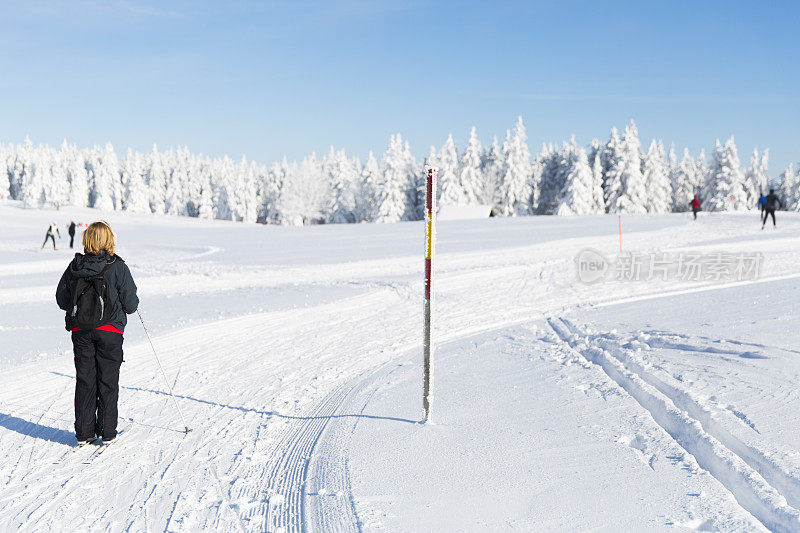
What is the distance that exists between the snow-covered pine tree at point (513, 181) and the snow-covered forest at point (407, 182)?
13 centimetres

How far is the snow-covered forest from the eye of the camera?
66438 millimetres


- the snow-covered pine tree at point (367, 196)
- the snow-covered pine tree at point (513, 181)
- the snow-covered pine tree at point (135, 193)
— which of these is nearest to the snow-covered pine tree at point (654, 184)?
the snow-covered pine tree at point (513, 181)

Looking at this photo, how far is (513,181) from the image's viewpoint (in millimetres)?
72062

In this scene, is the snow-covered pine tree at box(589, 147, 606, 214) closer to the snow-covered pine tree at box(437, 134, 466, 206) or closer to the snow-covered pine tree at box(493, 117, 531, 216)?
the snow-covered pine tree at box(493, 117, 531, 216)

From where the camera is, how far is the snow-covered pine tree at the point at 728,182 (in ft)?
217

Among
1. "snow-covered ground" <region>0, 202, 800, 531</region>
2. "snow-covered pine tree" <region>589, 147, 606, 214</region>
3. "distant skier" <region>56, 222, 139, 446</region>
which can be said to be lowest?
"snow-covered ground" <region>0, 202, 800, 531</region>

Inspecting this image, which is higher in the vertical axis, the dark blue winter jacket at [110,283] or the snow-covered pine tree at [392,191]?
the snow-covered pine tree at [392,191]

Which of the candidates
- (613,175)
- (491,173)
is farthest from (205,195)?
(613,175)

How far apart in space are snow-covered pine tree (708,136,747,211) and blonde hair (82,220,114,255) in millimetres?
72320

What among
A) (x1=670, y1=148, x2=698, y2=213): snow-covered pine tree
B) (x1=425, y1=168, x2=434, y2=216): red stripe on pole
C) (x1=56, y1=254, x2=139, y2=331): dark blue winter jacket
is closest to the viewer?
(x1=425, y1=168, x2=434, y2=216): red stripe on pole

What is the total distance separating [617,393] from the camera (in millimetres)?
5609

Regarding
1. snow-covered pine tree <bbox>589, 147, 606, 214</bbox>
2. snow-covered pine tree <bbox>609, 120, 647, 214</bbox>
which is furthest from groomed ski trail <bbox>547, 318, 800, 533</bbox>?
snow-covered pine tree <bbox>589, 147, 606, 214</bbox>

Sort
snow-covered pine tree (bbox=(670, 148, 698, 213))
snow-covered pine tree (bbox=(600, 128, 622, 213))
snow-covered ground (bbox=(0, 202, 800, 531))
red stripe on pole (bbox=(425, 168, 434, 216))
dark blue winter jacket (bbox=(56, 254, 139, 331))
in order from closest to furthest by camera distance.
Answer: snow-covered ground (bbox=(0, 202, 800, 531)), red stripe on pole (bbox=(425, 168, 434, 216)), dark blue winter jacket (bbox=(56, 254, 139, 331)), snow-covered pine tree (bbox=(600, 128, 622, 213)), snow-covered pine tree (bbox=(670, 148, 698, 213))

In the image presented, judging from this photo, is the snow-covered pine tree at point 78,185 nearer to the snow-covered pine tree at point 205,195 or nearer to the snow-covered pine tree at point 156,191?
the snow-covered pine tree at point 156,191
